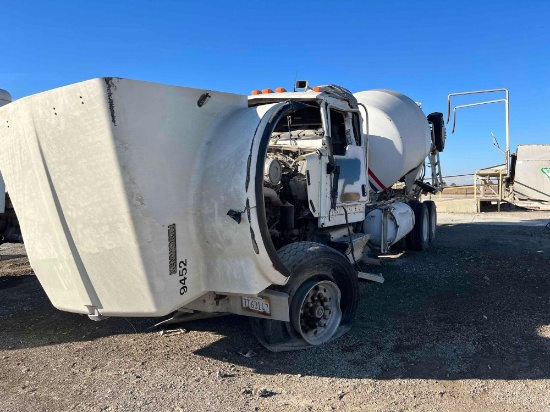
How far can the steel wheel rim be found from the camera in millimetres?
3953

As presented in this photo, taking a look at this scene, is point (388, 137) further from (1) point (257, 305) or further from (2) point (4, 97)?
(2) point (4, 97)

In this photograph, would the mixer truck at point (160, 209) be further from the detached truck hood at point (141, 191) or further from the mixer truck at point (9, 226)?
the mixer truck at point (9, 226)

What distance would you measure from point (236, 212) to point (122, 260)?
3.01ft

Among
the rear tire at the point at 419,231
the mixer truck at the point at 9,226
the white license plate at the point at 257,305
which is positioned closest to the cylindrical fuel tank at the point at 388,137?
the rear tire at the point at 419,231

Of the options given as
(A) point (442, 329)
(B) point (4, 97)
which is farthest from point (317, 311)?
(B) point (4, 97)

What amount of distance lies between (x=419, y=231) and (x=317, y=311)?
5146mm

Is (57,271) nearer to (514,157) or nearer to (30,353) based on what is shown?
(30,353)

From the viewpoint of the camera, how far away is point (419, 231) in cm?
870

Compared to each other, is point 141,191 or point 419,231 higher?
point 141,191

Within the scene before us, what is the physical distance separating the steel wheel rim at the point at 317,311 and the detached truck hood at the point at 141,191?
529mm

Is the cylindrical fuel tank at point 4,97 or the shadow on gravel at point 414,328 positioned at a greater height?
the cylindrical fuel tank at point 4,97

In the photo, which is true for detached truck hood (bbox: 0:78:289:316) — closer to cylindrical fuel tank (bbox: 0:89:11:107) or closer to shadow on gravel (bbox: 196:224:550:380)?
shadow on gravel (bbox: 196:224:550:380)

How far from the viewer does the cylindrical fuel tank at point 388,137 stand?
25.1 ft

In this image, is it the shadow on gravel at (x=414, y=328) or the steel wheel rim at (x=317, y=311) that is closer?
the shadow on gravel at (x=414, y=328)
